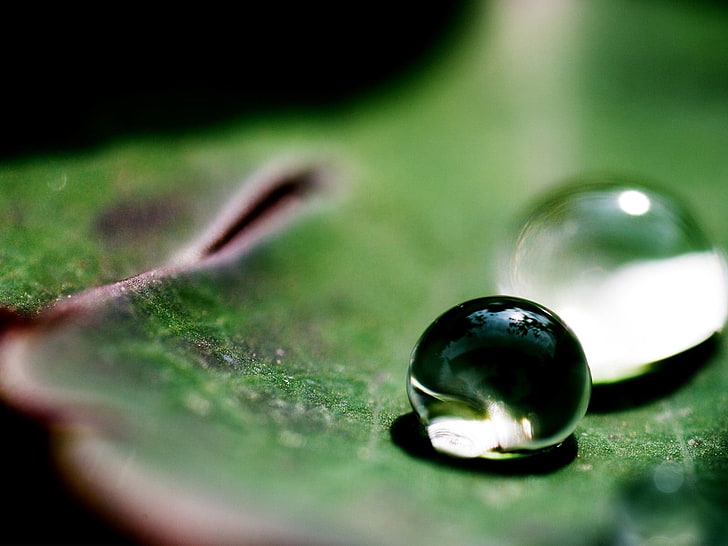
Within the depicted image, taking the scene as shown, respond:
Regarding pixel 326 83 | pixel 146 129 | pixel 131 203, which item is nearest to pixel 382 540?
pixel 131 203

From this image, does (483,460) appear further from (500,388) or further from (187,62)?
(187,62)

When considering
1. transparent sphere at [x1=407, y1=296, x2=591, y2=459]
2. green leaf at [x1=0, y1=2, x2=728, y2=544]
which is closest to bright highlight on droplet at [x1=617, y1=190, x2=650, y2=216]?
green leaf at [x1=0, y1=2, x2=728, y2=544]

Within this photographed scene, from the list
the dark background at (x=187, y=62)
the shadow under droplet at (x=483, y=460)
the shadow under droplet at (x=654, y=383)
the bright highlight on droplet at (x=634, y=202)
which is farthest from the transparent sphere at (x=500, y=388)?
the dark background at (x=187, y=62)

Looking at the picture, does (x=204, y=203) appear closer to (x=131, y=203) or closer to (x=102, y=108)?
(x=131, y=203)

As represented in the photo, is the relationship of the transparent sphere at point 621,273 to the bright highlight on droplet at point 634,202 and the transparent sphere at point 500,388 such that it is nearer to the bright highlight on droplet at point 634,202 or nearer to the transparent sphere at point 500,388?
the bright highlight on droplet at point 634,202

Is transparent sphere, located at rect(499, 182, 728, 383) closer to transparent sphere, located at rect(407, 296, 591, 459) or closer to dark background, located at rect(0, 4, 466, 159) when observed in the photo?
transparent sphere, located at rect(407, 296, 591, 459)

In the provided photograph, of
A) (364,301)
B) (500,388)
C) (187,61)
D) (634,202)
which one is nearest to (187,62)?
(187,61)
